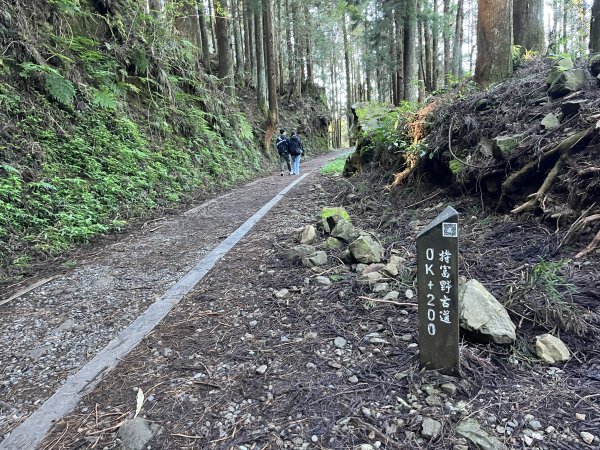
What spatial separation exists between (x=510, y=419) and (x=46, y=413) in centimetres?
301

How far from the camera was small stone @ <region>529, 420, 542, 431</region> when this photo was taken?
2168mm

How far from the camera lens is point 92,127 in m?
8.64

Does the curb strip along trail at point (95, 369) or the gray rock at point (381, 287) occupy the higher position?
the gray rock at point (381, 287)

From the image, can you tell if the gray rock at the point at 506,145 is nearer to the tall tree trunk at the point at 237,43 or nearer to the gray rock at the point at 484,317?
the gray rock at the point at 484,317

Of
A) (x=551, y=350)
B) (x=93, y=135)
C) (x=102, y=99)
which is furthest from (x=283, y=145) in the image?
(x=551, y=350)

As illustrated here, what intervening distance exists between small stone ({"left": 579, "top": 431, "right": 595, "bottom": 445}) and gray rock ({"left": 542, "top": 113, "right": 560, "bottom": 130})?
4001 mm

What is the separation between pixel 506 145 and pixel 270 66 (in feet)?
48.6

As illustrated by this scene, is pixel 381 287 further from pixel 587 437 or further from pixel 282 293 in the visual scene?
pixel 587 437

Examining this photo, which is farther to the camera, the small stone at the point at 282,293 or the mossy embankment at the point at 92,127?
the mossy embankment at the point at 92,127

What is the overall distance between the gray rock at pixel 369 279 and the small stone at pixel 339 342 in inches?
35.2

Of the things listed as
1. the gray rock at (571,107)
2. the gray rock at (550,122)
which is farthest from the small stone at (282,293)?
the gray rock at (571,107)

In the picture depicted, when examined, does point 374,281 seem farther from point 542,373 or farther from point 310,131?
point 310,131

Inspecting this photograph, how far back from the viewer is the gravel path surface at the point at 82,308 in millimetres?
2965

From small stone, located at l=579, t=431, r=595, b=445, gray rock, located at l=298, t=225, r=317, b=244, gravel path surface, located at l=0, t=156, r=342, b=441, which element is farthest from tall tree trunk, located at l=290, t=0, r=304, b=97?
small stone, located at l=579, t=431, r=595, b=445
